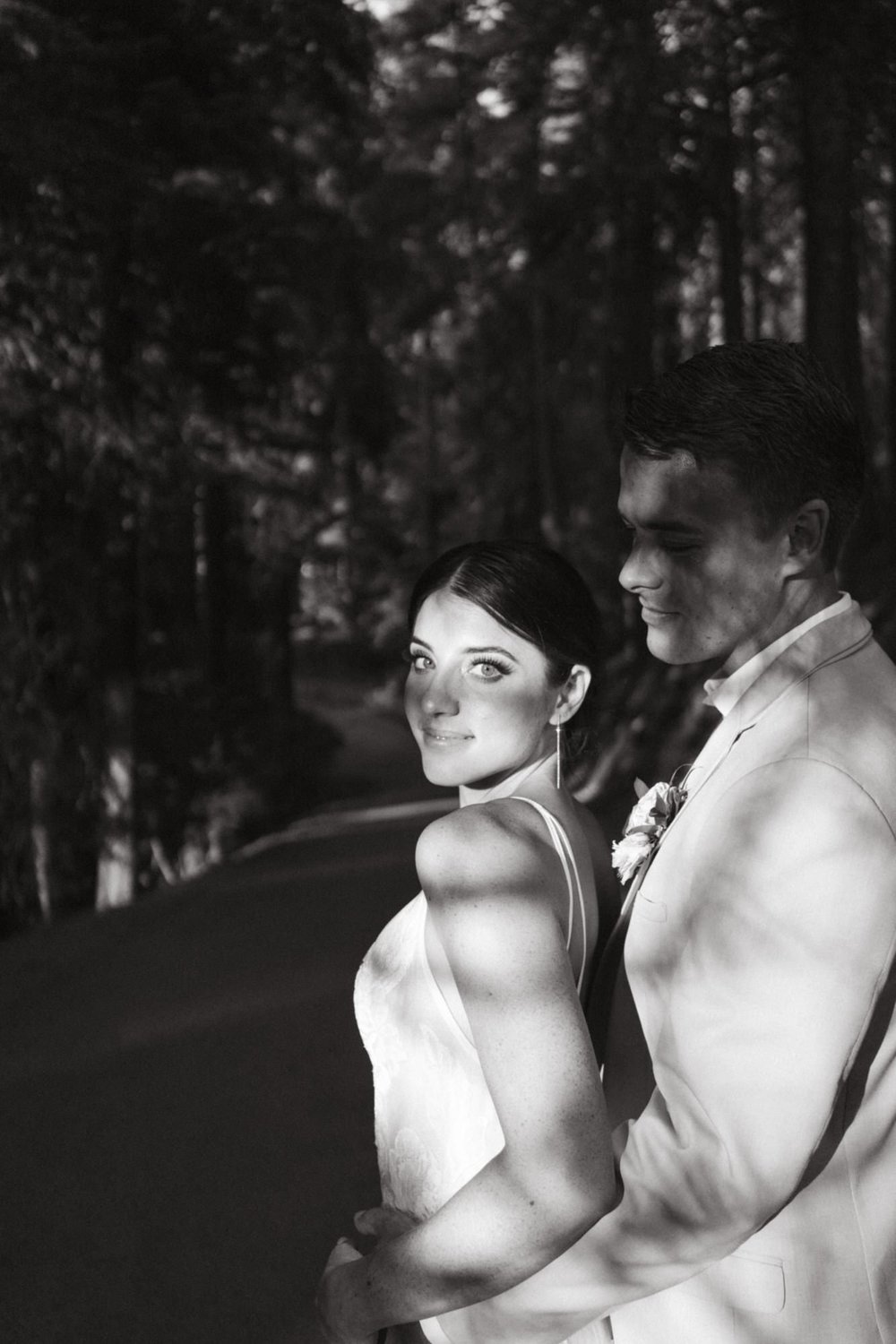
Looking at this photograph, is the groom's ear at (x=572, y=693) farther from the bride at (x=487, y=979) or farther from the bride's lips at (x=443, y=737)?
the bride's lips at (x=443, y=737)

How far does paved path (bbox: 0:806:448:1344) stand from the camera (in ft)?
19.7

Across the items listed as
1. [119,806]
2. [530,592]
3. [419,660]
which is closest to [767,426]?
[530,592]

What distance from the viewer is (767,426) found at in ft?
6.45

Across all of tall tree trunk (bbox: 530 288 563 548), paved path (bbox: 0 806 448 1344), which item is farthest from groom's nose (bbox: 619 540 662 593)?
tall tree trunk (bbox: 530 288 563 548)

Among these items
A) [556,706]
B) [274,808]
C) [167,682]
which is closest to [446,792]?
[274,808]

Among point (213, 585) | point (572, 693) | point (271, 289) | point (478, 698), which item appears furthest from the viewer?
point (213, 585)

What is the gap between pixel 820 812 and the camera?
170 cm

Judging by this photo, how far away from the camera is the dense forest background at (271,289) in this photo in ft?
40.9

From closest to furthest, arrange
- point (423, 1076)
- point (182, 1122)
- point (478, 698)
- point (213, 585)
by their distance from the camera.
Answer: point (423, 1076), point (478, 698), point (182, 1122), point (213, 585)

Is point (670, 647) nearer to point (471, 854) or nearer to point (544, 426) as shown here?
point (471, 854)

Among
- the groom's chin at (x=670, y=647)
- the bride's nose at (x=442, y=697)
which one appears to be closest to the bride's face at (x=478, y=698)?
the bride's nose at (x=442, y=697)

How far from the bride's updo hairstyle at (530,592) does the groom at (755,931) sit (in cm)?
27

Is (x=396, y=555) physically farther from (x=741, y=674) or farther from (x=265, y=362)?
(x=741, y=674)

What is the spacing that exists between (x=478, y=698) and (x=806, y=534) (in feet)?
2.14
